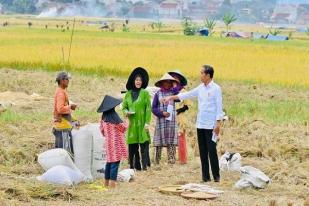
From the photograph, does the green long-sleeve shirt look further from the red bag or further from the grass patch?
the grass patch

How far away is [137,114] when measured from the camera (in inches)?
357

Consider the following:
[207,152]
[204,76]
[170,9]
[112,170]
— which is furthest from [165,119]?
[170,9]

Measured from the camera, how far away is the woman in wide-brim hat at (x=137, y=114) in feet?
29.6

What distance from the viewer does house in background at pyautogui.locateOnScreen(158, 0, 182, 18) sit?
173375 millimetres

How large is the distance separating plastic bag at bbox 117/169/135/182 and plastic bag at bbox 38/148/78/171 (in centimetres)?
50

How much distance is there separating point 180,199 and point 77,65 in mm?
15040

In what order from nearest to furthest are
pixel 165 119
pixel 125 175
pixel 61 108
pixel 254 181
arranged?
pixel 254 181
pixel 125 175
pixel 61 108
pixel 165 119

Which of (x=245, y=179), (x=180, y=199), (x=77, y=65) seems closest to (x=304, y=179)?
(x=245, y=179)

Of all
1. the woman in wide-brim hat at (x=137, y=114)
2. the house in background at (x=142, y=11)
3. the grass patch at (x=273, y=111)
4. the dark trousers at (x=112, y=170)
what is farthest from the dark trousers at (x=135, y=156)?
the house in background at (x=142, y=11)

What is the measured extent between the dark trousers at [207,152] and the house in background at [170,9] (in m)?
164

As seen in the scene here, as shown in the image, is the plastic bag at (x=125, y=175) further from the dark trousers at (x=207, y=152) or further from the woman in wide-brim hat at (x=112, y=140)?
the dark trousers at (x=207, y=152)

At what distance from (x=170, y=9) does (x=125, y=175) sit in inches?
6612

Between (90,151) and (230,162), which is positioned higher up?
(90,151)

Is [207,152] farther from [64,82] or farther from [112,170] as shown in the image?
[64,82]
